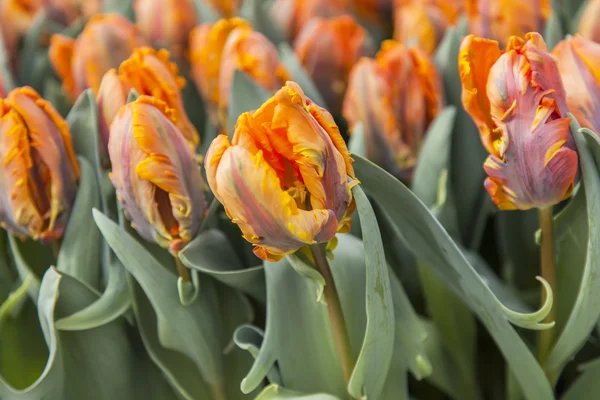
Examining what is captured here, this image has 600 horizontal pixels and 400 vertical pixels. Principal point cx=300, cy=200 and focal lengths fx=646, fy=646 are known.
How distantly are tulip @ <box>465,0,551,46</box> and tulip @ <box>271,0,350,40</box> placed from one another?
0.74 ft

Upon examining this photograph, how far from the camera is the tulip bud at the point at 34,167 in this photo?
1.45 feet

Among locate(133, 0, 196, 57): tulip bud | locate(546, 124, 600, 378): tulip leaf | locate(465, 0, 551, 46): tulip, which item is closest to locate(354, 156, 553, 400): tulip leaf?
locate(546, 124, 600, 378): tulip leaf

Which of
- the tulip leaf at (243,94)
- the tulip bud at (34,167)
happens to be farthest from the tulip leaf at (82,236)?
the tulip leaf at (243,94)

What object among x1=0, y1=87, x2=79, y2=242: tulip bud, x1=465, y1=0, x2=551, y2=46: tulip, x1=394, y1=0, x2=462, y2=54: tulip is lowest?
x1=0, y1=87, x2=79, y2=242: tulip bud

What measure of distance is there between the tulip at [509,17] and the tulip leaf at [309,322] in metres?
0.27

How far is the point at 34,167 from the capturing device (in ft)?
1.51

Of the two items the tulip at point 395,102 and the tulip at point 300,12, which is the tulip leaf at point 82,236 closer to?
the tulip at point 395,102

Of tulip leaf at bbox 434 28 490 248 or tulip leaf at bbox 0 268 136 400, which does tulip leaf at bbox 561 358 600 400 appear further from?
tulip leaf at bbox 0 268 136 400

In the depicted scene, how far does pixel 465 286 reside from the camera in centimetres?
44

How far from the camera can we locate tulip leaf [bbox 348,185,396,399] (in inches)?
15.1

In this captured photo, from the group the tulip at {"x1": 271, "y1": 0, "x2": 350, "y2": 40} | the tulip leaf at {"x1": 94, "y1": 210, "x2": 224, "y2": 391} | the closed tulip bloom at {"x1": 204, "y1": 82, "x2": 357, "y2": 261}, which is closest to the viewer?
the closed tulip bloom at {"x1": 204, "y1": 82, "x2": 357, "y2": 261}

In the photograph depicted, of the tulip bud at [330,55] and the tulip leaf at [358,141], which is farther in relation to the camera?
the tulip bud at [330,55]

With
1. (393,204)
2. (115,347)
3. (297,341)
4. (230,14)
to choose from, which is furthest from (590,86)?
(230,14)

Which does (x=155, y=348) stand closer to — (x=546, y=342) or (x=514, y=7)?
(x=546, y=342)
